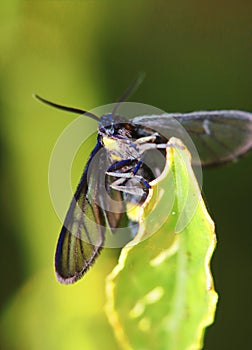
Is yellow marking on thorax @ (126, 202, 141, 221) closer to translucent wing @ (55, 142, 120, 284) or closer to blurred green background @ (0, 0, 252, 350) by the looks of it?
translucent wing @ (55, 142, 120, 284)

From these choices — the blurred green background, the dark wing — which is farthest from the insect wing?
the blurred green background

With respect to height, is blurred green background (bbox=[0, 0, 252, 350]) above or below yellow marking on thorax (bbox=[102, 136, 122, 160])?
below

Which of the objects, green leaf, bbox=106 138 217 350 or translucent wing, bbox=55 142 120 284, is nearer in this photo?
green leaf, bbox=106 138 217 350

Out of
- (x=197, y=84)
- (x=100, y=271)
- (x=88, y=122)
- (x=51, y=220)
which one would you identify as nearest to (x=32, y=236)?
(x=51, y=220)

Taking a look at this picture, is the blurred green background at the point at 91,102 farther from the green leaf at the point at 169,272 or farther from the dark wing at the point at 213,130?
the green leaf at the point at 169,272

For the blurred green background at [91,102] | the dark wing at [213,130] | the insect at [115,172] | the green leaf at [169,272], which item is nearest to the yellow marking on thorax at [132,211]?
the insect at [115,172]

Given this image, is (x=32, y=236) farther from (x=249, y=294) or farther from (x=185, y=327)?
(x=185, y=327)
